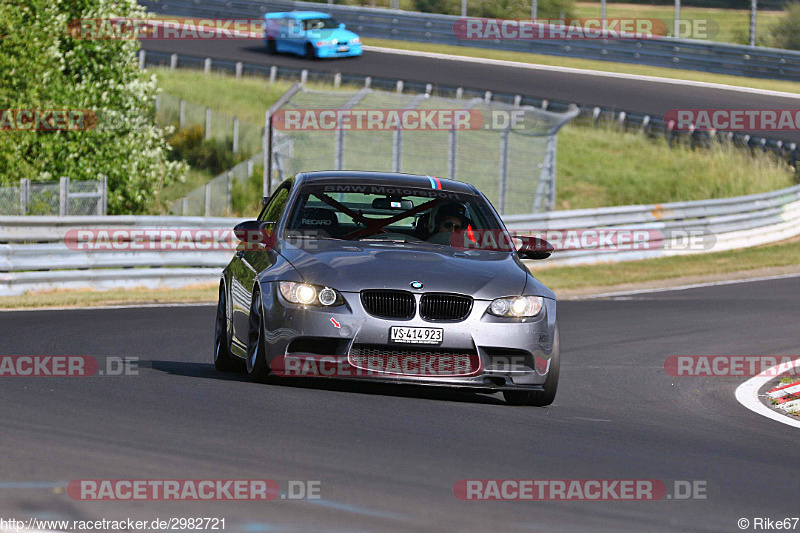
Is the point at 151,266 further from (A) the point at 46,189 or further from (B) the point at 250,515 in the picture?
(B) the point at 250,515

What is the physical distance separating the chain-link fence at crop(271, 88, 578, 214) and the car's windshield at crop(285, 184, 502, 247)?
13546 mm

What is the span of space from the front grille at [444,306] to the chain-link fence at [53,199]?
11966 millimetres

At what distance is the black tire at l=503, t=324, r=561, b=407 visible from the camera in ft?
29.6

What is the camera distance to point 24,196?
19750 millimetres

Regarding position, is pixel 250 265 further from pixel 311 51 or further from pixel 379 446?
pixel 311 51
